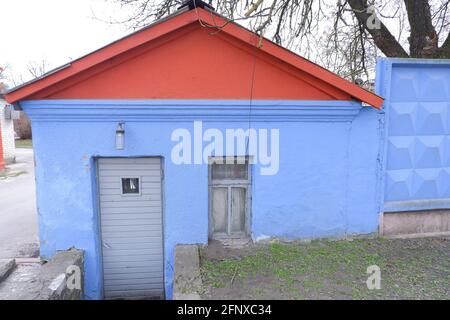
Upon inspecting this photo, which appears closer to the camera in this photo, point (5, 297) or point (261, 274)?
point (5, 297)

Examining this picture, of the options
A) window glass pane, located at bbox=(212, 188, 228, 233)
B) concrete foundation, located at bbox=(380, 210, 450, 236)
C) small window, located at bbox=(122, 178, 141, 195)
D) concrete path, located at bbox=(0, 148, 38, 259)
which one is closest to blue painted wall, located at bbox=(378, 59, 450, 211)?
concrete foundation, located at bbox=(380, 210, 450, 236)

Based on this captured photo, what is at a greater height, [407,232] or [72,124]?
[72,124]

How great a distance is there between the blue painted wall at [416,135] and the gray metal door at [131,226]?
412cm

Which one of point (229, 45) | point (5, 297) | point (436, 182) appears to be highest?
point (229, 45)

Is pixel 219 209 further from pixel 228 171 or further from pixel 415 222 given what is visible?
pixel 415 222

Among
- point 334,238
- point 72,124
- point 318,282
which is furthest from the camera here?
point 334,238

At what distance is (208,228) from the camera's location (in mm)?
5738

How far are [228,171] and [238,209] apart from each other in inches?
27.8

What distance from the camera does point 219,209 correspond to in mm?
5766

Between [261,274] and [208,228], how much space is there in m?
Result: 1.38

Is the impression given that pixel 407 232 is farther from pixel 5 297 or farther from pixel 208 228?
pixel 5 297

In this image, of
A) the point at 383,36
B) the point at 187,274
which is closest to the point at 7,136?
the point at 187,274
